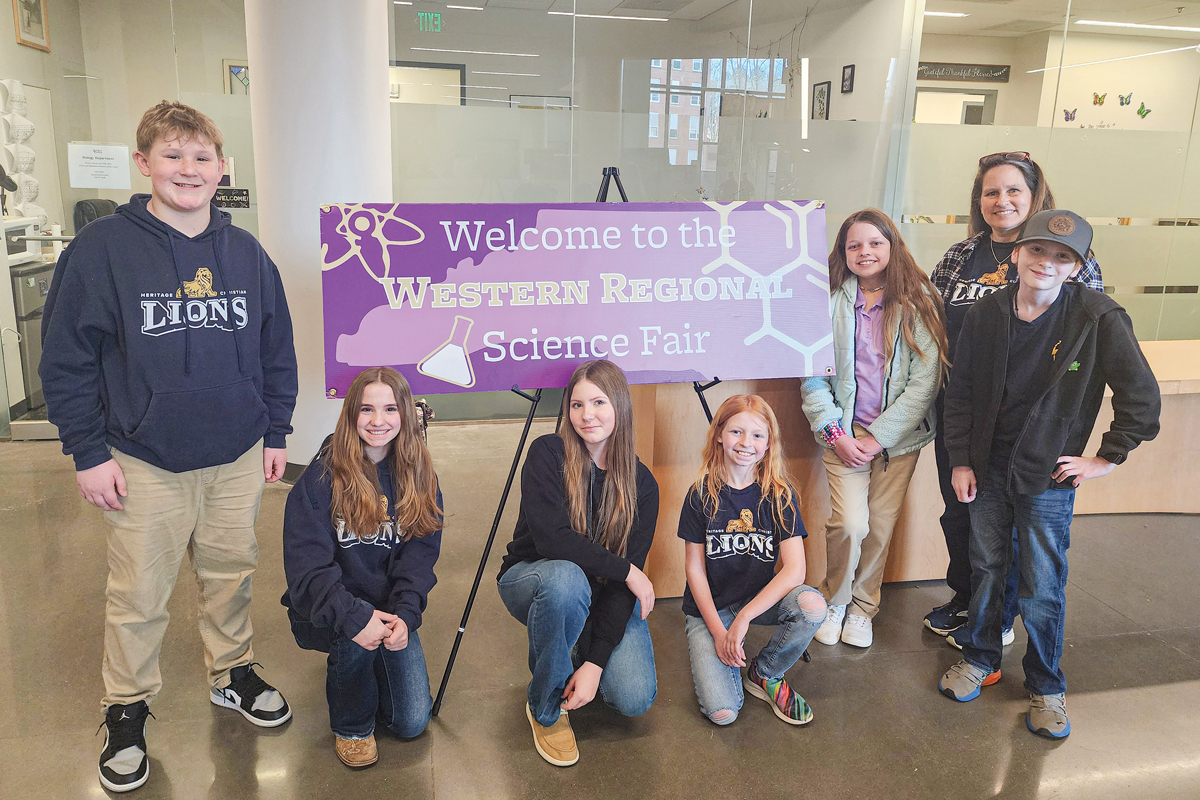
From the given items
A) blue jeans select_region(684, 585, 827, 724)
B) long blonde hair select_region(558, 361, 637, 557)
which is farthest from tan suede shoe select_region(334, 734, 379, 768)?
blue jeans select_region(684, 585, 827, 724)

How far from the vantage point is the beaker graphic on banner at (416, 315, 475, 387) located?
214cm

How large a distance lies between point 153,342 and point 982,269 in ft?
7.14

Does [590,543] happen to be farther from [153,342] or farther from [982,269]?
[982,269]

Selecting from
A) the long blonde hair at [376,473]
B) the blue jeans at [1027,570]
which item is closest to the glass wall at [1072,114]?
the blue jeans at [1027,570]

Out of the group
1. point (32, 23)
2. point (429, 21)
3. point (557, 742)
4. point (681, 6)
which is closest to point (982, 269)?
point (557, 742)

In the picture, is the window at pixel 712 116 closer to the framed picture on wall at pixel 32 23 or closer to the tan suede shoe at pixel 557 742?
the framed picture on wall at pixel 32 23

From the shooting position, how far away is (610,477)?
2.04m

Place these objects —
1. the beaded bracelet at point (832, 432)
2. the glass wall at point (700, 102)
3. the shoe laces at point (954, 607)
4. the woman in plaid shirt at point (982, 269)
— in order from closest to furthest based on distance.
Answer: the woman in plaid shirt at point (982, 269)
the beaded bracelet at point (832, 432)
the shoe laces at point (954, 607)
the glass wall at point (700, 102)

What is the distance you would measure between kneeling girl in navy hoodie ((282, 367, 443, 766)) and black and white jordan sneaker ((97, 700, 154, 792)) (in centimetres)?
40

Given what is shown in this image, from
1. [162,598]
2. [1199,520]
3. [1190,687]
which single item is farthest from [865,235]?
[1199,520]

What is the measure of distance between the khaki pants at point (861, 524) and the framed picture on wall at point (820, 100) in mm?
2936

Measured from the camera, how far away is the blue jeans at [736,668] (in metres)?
2.10

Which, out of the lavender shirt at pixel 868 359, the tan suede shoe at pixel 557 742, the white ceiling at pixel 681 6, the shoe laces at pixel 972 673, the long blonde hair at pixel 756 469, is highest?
the white ceiling at pixel 681 6

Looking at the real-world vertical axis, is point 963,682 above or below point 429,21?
below
